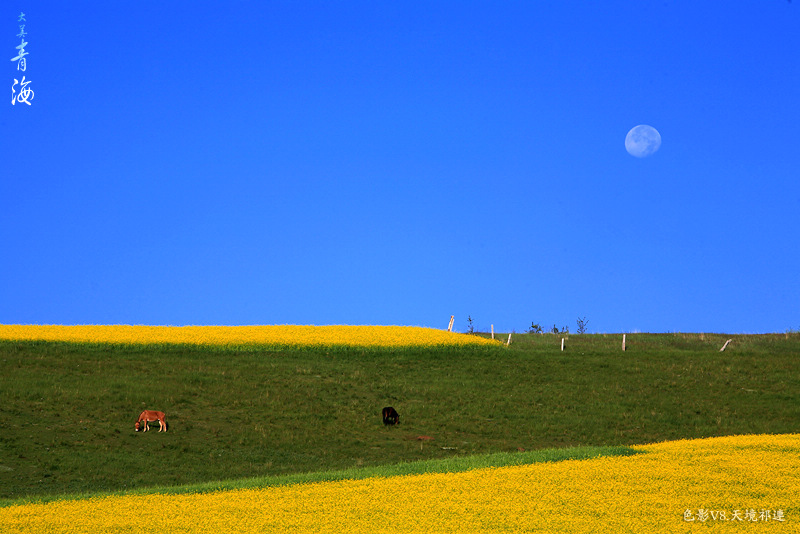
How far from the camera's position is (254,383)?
39281 millimetres

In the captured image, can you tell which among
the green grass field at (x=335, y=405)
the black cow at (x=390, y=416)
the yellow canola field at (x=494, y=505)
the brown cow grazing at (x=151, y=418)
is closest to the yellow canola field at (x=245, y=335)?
the green grass field at (x=335, y=405)

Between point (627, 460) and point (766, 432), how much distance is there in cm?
1487

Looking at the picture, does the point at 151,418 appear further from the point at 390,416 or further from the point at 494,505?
the point at 494,505

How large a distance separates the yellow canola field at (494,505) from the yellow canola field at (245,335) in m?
28.9

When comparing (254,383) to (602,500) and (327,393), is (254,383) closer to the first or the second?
(327,393)

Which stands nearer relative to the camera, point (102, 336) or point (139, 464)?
point (139, 464)

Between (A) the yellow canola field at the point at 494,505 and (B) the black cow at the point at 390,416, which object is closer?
(A) the yellow canola field at the point at 494,505

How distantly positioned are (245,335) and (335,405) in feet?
56.3

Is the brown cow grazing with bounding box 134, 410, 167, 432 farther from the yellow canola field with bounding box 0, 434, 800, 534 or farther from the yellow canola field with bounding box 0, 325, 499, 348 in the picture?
the yellow canola field with bounding box 0, 325, 499, 348

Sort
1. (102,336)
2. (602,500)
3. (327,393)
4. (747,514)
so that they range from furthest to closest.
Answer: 1. (102,336)
2. (327,393)
3. (602,500)
4. (747,514)

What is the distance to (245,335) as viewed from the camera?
170 feet

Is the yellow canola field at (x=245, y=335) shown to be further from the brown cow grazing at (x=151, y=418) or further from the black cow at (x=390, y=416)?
the brown cow grazing at (x=151, y=418)

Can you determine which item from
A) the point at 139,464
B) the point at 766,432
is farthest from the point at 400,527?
the point at 766,432

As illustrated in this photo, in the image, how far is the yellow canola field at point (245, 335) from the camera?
162ft
